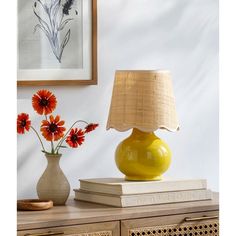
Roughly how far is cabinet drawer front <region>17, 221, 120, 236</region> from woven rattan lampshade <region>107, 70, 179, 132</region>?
40cm

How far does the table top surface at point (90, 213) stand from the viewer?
1907mm

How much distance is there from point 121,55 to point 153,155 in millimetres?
625

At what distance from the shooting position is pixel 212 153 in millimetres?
3031

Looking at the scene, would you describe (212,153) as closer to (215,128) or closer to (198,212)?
(215,128)

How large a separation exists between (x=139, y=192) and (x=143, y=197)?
0.03 metres

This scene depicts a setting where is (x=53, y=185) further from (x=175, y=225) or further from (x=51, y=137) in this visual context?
(x=175, y=225)

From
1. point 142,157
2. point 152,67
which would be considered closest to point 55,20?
point 152,67

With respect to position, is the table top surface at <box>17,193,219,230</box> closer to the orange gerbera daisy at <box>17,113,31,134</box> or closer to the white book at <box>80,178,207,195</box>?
the white book at <box>80,178,207,195</box>

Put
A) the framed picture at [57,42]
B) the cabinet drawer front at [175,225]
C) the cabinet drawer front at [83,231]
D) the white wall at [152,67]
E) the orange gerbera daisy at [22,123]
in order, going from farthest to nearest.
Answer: the white wall at [152,67] → the framed picture at [57,42] → the orange gerbera daisy at [22,123] → the cabinet drawer front at [175,225] → the cabinet drawer front at [83,231]

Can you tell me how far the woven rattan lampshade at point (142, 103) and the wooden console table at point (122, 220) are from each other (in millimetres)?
319

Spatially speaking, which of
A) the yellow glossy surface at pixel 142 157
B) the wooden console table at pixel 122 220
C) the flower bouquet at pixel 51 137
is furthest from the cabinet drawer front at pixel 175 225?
the flower bouquet at pixel 51 137

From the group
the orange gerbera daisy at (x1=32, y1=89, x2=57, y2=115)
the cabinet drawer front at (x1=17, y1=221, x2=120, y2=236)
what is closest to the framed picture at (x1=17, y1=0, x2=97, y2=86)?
the orange gerbera daisy at (x1=32, y1=89, x2=57, y2=115)

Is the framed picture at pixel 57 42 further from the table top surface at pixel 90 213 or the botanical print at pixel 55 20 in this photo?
the table top surface at pixel 90 213
